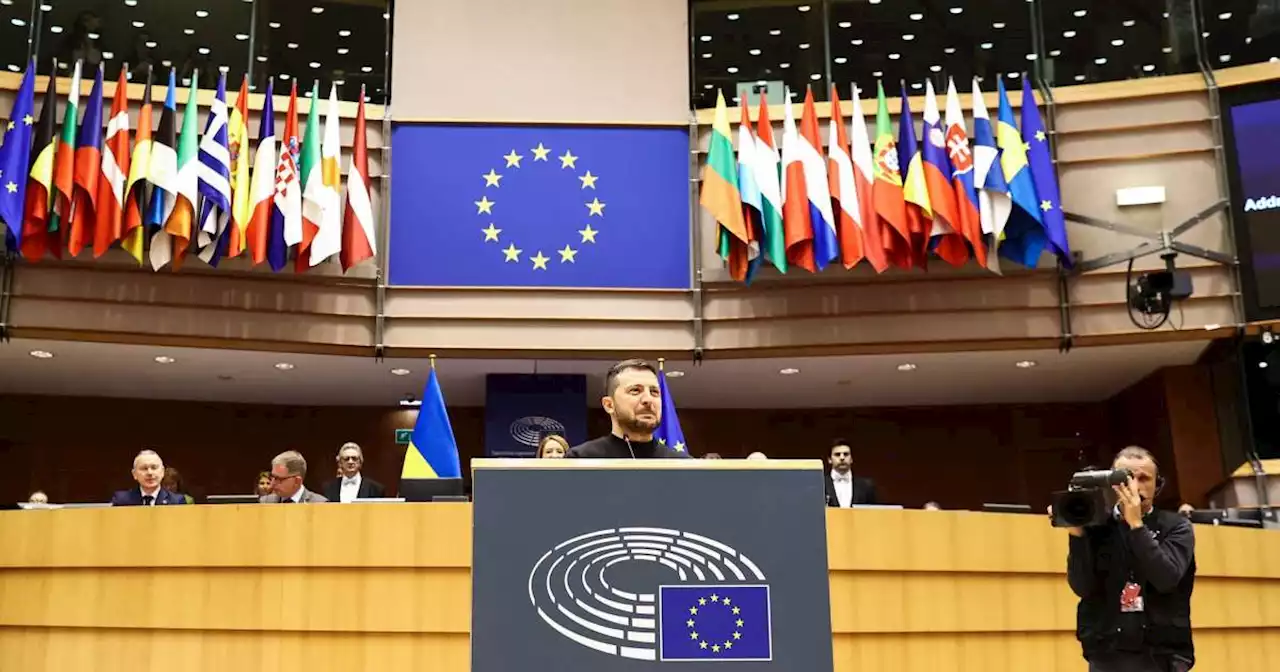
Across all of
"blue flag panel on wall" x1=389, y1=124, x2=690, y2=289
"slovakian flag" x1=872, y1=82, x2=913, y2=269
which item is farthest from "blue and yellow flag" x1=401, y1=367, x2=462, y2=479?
"slovakian flag" x1=872, y1=82, x2=913, y2=269

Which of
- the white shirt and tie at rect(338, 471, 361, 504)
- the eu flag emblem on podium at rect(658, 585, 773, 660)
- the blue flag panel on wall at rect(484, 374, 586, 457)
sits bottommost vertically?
the eu flag emblem on podium at rect(658, 585, 773, 660)

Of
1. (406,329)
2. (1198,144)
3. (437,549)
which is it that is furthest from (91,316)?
(1198,144)

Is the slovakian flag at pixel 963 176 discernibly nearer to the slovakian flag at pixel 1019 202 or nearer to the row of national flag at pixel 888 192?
the row of national flag at pixel 888 192

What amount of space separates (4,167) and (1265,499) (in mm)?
10303

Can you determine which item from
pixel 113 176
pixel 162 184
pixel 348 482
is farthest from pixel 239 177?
pixel 348 482

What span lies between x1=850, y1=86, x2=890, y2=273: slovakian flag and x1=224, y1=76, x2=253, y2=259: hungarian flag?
16.2 feet

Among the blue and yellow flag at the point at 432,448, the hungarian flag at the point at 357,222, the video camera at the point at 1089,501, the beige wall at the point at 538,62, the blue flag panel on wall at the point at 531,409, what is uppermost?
the beige wall at the point at 538,62

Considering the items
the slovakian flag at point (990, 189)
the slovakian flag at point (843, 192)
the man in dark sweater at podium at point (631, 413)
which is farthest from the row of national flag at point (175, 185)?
the man in dark sweater at podium at point (631, 413)

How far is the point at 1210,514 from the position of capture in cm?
738

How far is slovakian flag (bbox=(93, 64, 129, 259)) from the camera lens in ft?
30.7

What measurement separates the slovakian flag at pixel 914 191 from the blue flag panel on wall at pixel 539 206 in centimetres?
186

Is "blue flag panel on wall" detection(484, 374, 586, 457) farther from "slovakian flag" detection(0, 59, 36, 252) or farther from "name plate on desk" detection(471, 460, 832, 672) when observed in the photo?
"name plate on desk" detection(471, 460, 832, 672)

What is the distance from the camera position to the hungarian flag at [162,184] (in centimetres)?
946

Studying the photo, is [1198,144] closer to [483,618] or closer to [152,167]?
[152,167]
